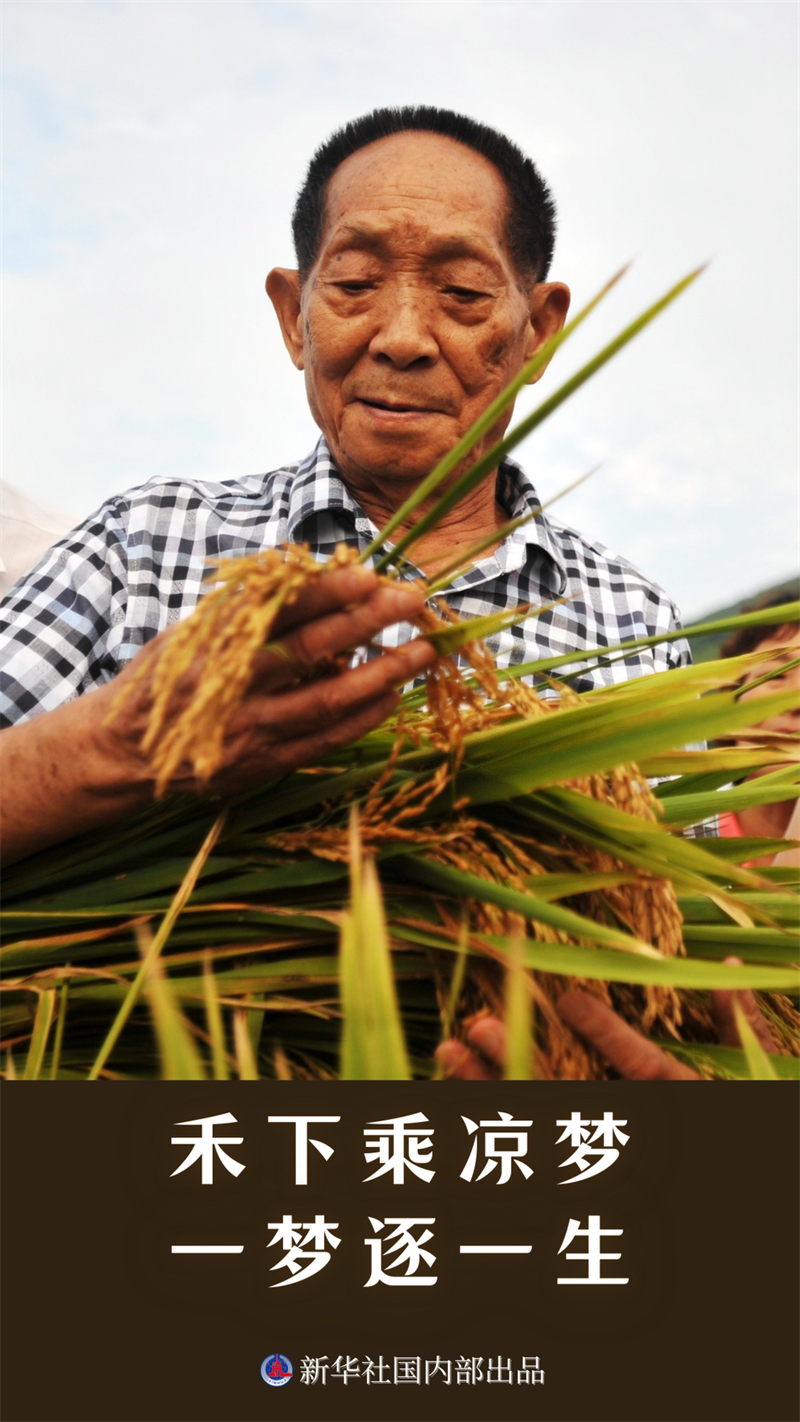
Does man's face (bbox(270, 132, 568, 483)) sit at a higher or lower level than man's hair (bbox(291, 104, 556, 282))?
lower

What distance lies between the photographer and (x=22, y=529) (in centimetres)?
317

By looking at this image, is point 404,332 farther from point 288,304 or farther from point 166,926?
point 166,926

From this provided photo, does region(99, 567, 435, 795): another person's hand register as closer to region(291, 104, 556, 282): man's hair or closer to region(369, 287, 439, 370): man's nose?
region(369, 287, 439, 370): man's nose

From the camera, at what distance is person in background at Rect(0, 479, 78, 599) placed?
2.91 meters

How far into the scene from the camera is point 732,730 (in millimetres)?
662

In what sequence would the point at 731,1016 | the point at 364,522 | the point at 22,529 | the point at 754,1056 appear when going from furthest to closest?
the point at 22,529, the point at 364,522, the point at 731,1016, the point at 754,1056

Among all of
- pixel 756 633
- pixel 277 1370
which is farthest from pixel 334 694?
pixel 756 633

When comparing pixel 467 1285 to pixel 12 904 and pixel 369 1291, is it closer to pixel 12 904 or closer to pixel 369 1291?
pixel 369 1291

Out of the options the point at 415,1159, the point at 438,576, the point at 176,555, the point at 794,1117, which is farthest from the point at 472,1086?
the point at 176,555

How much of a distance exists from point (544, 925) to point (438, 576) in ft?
0.76

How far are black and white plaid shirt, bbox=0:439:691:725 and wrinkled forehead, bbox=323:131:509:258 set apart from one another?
36cm

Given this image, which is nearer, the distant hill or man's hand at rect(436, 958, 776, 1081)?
man's hand at rect(436, 958, 776, 1081)

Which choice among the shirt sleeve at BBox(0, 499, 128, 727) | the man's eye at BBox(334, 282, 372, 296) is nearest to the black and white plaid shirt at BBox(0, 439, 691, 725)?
the shirt sleeve at BBox(0, 499, 128, 727)

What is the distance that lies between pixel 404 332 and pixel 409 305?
0.04m
